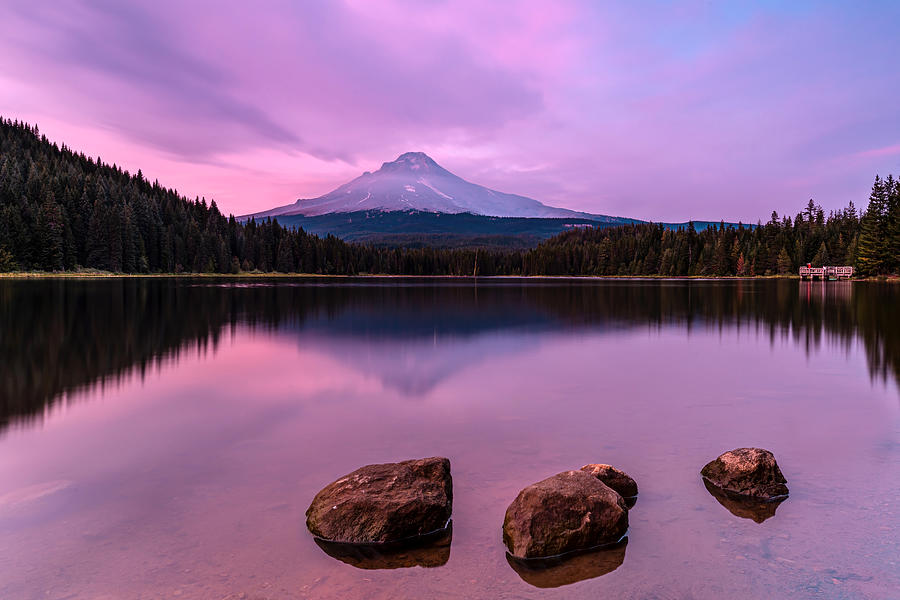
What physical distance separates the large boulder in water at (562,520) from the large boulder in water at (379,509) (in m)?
1.19

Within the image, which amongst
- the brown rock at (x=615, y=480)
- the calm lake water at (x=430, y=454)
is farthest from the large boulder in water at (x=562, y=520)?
the brown rock at (x=615, y=480)

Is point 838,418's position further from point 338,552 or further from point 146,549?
point 146,549

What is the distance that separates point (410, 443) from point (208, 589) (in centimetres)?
624

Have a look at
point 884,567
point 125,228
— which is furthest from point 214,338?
point 125,228

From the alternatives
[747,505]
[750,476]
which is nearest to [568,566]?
[747,505]

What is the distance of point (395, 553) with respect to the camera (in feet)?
24.9

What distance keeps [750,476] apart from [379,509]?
6.62 meters

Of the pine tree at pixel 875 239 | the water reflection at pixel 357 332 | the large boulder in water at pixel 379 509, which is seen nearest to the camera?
the large boulder in water at pixel 379 509

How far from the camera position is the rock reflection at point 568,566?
273 inches

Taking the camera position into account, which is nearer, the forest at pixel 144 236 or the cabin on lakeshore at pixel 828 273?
the forest at pixel 144 236

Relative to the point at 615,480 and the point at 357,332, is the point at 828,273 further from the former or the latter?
the point at 615,480

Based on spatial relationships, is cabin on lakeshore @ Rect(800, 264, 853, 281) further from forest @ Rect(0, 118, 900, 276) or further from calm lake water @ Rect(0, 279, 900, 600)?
calm lake water @ Rect(0, 279, 900, 600)

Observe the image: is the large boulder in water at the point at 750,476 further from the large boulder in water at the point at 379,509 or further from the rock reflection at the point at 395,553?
the rock reflection at the point at 395,553

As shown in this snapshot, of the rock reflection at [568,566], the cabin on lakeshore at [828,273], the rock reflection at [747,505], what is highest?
the cabin on lakeshore at [828,273]
